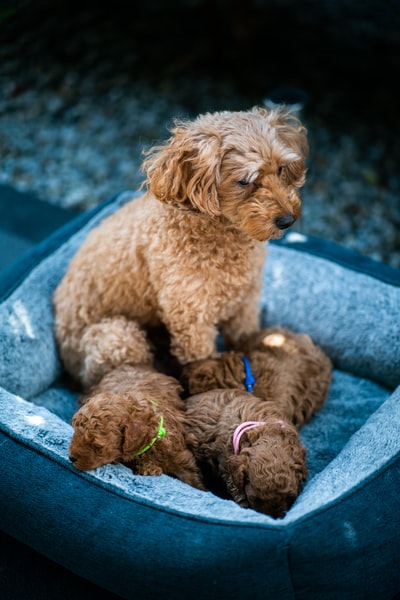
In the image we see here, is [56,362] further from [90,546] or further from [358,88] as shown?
[358,88]

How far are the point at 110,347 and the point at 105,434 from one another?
0.75 m

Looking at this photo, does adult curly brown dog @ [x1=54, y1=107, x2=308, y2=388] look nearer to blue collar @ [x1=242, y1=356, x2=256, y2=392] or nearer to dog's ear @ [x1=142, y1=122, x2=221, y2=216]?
dog's ear @ [x1=142, y1=122, x2=221, y2=216]

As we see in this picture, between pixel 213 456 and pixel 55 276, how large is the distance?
1333mm

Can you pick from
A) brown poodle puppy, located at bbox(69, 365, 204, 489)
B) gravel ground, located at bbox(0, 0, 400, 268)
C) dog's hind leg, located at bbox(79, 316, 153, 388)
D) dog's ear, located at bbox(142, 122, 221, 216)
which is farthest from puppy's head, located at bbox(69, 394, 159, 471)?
gravel ground, located at bbox(0, 0, 400, 268)

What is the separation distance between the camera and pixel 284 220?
218cm

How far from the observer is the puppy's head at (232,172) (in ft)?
7.03

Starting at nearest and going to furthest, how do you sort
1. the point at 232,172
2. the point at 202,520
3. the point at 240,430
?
the point at 202,520 < the point at 240,430 < the point at 232,172

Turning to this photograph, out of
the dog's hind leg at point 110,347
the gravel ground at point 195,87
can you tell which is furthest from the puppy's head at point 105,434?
the gravel ground at point 195,87

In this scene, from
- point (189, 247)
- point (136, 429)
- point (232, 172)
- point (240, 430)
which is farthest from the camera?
point (189, 247)

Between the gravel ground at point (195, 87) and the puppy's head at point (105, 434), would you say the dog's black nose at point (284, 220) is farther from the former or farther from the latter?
the gravel ground at point (195, 87)

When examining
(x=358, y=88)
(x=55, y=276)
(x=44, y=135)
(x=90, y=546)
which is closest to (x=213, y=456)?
(x=90, y=546)

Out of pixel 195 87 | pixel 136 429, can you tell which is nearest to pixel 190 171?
pixel 136 429

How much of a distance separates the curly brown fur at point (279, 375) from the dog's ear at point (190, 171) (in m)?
0.70

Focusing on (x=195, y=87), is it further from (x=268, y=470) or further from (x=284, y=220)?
(x=268, y=470)
